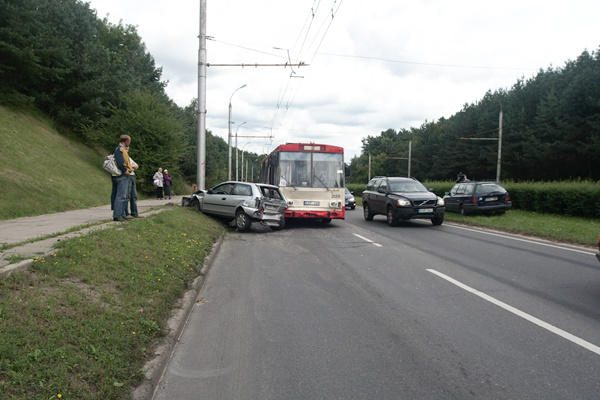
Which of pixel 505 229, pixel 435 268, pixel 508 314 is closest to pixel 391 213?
pixel 505 229

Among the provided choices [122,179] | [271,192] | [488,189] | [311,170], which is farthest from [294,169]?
[488,189]

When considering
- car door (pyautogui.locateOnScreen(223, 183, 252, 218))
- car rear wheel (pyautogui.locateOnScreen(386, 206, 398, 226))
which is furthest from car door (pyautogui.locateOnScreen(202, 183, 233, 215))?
car rear wheel (pyautogui.locateOnScreen(386, 206, 398, 226))

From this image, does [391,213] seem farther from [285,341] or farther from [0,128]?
[0,128]

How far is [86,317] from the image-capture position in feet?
14.4

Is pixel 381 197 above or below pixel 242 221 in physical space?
above

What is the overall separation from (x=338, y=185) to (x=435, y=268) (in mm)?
8963

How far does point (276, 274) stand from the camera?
824cm

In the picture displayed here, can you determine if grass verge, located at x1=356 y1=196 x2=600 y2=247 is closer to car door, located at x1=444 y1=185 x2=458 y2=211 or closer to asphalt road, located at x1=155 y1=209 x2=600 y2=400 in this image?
car door, located at x1=444 y1=185 x2=458 y2=211

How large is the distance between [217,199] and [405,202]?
21.9ft

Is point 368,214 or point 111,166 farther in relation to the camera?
point 368,214

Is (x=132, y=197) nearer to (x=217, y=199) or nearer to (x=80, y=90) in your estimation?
(x=217, y=199)

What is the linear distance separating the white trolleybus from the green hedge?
415 inches

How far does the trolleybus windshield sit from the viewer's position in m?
17.3

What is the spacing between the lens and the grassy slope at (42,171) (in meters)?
15.1
